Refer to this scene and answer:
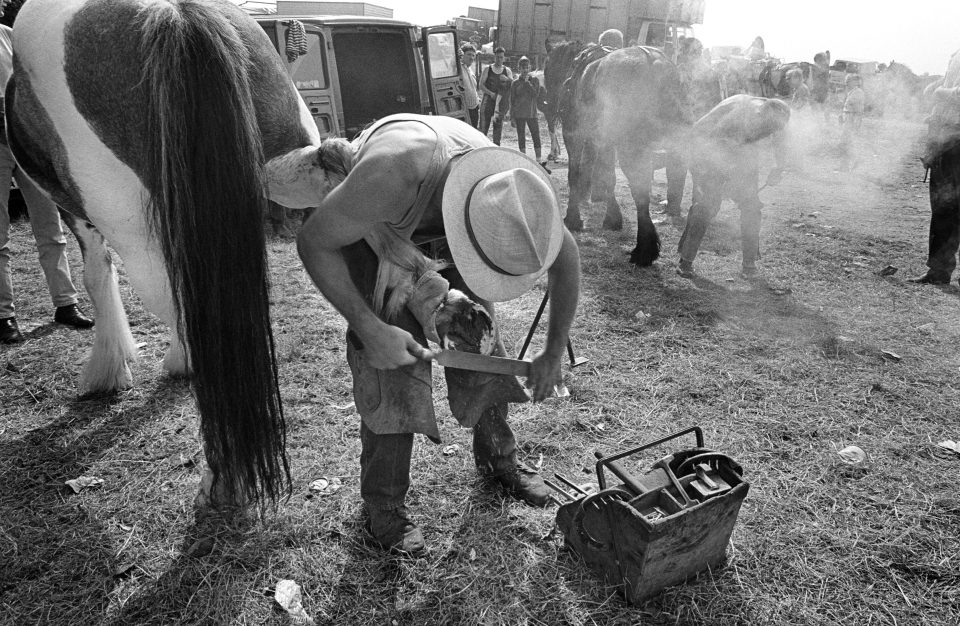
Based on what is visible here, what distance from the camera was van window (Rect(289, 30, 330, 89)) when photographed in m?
6.87

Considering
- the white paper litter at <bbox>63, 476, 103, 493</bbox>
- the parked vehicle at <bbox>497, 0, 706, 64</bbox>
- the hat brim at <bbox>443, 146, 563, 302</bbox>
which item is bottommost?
the white paper litter at <bbox>63, 476, 103, 493</bbox>

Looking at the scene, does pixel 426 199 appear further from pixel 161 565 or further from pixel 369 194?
pixel 161 565

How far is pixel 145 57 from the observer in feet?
5.57

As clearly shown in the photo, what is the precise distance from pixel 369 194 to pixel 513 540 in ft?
4.71

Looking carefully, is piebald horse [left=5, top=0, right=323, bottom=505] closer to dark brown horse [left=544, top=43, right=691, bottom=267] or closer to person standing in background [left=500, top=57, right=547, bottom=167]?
dark brown horse [left=544, top=43, right=691, bottom=267]

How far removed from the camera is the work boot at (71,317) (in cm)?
391

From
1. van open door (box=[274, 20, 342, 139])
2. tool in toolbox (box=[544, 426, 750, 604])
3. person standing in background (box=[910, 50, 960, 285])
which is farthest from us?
van open door (box=[274, 20, 342, 139])

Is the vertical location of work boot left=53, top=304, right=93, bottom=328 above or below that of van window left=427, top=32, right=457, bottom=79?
below

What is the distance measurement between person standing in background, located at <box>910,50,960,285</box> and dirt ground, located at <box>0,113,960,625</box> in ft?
1.36

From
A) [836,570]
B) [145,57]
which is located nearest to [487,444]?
[836,570]

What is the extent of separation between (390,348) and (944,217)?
5.38 metres

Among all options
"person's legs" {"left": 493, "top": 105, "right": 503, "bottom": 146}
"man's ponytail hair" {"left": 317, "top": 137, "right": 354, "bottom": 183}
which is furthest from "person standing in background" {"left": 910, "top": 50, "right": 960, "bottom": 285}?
"person's legs" {"left": 493, "top": 105, "right": 503, "bottom": 146}

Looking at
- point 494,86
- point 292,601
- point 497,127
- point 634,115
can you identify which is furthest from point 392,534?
point 494,86

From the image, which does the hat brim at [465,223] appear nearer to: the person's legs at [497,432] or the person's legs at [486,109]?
the person's legs at [497,432]
